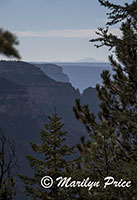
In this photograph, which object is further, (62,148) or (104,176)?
(62,148)

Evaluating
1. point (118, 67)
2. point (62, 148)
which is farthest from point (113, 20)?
point (62, 148)

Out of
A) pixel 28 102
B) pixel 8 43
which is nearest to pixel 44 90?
pixel 28 102

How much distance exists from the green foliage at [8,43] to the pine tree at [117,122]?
5.39 meters

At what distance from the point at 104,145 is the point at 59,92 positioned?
136 m

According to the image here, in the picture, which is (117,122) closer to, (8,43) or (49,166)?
(49,166)

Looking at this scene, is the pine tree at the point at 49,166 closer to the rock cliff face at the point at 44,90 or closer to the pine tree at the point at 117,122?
the pine tree at the point at 117,122

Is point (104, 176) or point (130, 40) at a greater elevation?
point (130, 40)

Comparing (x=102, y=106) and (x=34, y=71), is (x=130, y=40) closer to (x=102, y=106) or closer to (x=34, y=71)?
(x=102, y=106)

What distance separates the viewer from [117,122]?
32.7 feet

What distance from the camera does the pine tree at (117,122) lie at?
6836 millimetres

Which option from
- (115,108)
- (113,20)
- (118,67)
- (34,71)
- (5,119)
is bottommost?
(5,119)

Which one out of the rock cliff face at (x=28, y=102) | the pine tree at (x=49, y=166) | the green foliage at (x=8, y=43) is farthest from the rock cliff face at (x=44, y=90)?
the green foliage at (x=8, y=43)

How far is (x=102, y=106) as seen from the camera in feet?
33.5

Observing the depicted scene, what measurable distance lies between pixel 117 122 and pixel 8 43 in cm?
866
